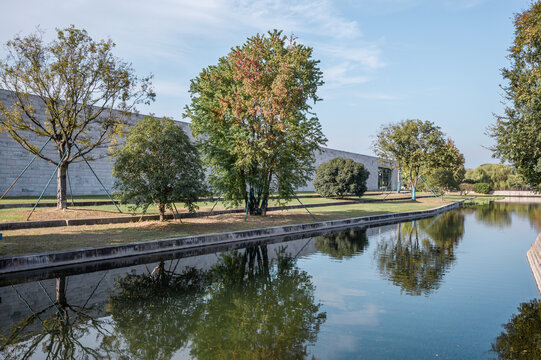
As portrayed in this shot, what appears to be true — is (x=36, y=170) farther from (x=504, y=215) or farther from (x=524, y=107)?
(x=504, y=215)

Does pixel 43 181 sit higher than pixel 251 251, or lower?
higher

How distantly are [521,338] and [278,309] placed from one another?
146 inches

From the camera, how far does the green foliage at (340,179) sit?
115 feet

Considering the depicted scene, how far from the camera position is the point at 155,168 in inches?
583

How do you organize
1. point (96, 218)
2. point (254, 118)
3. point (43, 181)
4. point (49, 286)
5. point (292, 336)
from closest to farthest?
point (292, 336), point (49, 286), point (96, 218), point (254, 118), point (43, 181)

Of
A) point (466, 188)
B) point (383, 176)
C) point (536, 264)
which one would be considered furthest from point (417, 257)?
point (466, 188)

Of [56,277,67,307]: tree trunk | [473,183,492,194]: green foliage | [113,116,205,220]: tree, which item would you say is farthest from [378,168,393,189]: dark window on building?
[56,277,67,307]: tree trunk

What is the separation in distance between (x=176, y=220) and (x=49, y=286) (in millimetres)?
8649

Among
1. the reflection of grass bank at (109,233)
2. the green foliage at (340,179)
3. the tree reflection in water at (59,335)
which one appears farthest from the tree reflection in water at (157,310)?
the green foliage at (340,179)

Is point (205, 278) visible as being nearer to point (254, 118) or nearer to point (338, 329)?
point (338, 329)

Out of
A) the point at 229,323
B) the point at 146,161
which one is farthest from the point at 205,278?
the point at 146,161

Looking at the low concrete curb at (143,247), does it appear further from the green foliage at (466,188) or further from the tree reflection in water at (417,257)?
the green foliage at (466,188)

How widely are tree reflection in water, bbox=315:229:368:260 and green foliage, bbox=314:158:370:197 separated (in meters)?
17.3

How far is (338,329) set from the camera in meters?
5.91
